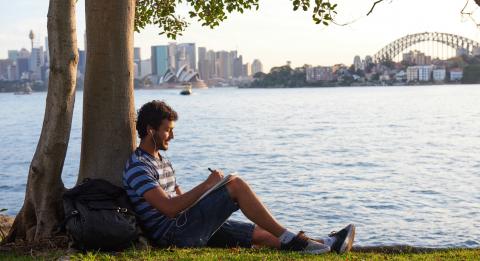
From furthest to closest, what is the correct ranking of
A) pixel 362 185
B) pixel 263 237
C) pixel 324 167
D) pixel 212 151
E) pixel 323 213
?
pixel 212 151
pixel 324 167
pixel 362 185
pixel 323 213
pixel 263 237

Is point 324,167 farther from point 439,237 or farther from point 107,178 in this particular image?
point 107,178

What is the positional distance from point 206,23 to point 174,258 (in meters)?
4.94

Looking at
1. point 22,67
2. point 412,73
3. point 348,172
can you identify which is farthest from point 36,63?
point 348,172

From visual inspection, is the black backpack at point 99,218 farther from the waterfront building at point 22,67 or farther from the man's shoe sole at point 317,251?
the waterfront building at point 22,67

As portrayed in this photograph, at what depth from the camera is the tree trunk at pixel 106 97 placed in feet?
19.3

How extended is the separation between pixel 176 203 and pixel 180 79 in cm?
14814

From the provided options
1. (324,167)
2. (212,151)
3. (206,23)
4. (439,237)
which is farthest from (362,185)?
(212,151)

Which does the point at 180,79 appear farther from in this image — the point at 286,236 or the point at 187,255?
the point at 187,255

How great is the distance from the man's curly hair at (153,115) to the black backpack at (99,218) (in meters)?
0.51

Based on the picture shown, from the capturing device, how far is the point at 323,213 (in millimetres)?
13266

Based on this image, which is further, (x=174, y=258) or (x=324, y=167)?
(x=324, y=167)

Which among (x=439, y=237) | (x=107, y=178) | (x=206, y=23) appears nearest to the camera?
(x=107, y=178)

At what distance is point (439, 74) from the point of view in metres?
153

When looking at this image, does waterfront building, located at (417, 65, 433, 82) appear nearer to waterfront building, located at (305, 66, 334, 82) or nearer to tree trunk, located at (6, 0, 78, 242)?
waterfront building, located at (305, 66, 334, 82)
